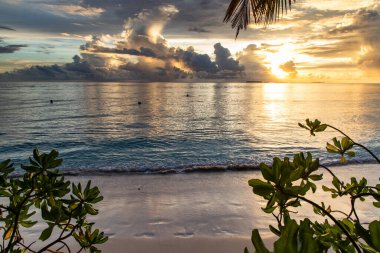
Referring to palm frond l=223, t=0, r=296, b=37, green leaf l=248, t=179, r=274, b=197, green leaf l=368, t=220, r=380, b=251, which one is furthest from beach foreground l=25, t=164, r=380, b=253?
green leaf l=368, t=220, r=380, b=251

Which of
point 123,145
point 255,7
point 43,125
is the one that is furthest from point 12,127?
point 255,7

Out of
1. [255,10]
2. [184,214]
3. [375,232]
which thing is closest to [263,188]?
[375,232]

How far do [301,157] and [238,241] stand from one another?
3.64 meters

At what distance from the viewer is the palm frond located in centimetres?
419

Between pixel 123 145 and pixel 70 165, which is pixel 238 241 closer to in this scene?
pixel 70 165

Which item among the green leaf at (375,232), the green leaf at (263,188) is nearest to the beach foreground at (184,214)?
the green leaf at (263,188)

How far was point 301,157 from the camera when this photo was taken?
1.58m

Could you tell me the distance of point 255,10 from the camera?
421 centimetres

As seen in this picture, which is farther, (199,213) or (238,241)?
(199,213)

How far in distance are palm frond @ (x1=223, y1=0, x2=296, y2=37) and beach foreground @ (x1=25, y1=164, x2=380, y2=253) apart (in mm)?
3356

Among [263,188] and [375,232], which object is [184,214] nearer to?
[263,188]

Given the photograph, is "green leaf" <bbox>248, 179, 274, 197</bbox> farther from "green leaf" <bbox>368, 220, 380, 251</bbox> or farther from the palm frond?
the palm frond

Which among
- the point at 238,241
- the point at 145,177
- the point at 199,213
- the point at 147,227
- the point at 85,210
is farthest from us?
the point at 145,177

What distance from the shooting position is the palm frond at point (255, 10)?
419 centimetres
